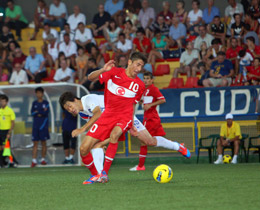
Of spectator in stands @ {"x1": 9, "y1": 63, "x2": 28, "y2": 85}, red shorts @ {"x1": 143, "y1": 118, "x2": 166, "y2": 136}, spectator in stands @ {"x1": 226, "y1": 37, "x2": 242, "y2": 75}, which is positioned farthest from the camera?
spectator in stands @ {"x1": 9, "y1": 63, "x2": 28, "y2": 85}

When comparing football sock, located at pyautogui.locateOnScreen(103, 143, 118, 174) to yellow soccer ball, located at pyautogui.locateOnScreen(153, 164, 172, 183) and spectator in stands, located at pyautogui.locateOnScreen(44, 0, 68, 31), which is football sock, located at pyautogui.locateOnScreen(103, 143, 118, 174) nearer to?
yellow soccer ball, located at pyautogui.locateOnScreen(153, 164, 172, 183)

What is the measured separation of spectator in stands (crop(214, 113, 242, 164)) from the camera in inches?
581

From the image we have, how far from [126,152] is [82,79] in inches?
137

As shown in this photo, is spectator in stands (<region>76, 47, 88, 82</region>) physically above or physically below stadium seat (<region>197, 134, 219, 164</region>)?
above

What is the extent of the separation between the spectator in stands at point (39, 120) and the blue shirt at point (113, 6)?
592cm

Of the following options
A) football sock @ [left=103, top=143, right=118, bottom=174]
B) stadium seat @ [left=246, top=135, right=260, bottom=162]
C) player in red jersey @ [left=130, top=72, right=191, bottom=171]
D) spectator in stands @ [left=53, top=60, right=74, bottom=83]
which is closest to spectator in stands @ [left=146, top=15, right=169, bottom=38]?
spectator in stands @ [left=53, top=60, right=74, bottom=83]

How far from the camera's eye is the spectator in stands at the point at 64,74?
59.4 ft

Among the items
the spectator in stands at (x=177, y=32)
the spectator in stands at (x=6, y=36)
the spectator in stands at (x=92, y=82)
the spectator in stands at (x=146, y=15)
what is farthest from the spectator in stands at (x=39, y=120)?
the spectator in stands at (x=146, y=15)

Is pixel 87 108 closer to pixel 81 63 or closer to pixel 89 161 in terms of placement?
pixel 89 161

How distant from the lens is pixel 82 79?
18.1 meters

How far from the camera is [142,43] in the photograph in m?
18.9

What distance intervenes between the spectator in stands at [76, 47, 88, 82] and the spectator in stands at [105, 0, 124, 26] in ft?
7.99

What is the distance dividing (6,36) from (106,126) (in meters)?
13.7

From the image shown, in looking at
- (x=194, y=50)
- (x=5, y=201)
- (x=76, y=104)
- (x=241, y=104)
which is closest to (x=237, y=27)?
(x=194, y=50)
